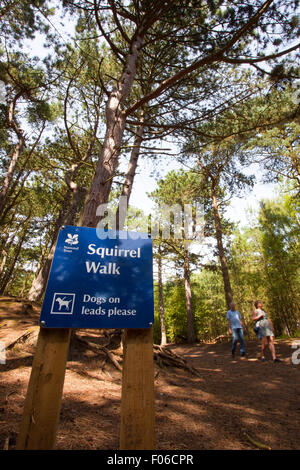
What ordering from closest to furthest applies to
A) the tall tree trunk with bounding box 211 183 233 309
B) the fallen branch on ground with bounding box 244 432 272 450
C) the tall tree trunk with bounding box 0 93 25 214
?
the fallen branch on ground with bounding box 244 432 272 450
the tall tree trunk with bounding box 0 93 25 214
the tall tree trunk with bounding box 211 183 233 309

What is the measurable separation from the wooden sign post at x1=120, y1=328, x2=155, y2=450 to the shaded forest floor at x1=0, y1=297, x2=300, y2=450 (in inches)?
35.9

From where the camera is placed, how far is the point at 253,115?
6.69 meters

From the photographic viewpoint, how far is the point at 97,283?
4.89 ft

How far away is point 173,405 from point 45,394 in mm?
2343

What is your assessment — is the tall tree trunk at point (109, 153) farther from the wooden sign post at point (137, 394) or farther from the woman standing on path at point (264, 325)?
the woman standing on path at point (264, 325)

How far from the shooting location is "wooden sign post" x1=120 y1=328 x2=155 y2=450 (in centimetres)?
123

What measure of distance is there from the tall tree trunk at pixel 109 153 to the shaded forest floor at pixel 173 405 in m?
2.25

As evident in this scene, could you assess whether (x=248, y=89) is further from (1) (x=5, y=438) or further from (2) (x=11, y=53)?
(2) (x=11, y=53)

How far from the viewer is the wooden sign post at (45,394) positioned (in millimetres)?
1157

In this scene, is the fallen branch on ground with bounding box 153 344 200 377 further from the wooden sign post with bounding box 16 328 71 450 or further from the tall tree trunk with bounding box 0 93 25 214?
the tall tree trunk with bounding box 0 93 25 214
